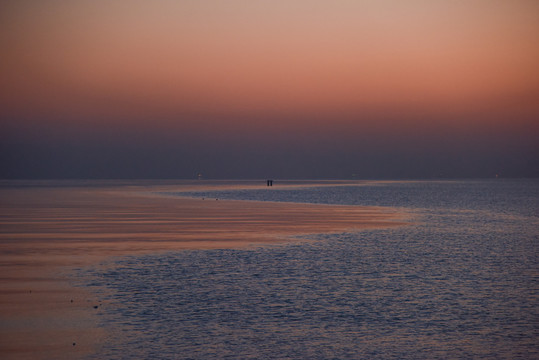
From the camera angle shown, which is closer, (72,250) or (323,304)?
(323,304)

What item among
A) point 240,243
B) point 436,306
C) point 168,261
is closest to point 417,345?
point 436,306

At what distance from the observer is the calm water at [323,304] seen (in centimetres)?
1220

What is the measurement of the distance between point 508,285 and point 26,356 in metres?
14.0

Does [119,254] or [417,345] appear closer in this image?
[417,345]

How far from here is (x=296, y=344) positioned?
40.6 ft

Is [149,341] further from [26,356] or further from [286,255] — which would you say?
[286,255]

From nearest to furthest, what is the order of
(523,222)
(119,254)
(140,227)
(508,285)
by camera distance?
(508,285) → (119,254) → (140,227) → (523,222)

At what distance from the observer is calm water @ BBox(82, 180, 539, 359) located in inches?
480

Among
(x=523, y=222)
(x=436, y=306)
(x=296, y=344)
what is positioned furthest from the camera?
(x=523, y=222)

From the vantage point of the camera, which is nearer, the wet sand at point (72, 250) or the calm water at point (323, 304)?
the calm water at point (323, 304)

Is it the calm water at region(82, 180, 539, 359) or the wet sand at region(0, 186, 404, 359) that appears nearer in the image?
the calm water at region(82, 180, 539, 359)

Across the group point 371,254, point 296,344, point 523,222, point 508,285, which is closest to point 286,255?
point 371,254

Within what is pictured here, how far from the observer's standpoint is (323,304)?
16250 mm

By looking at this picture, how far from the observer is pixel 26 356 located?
1123 cm
